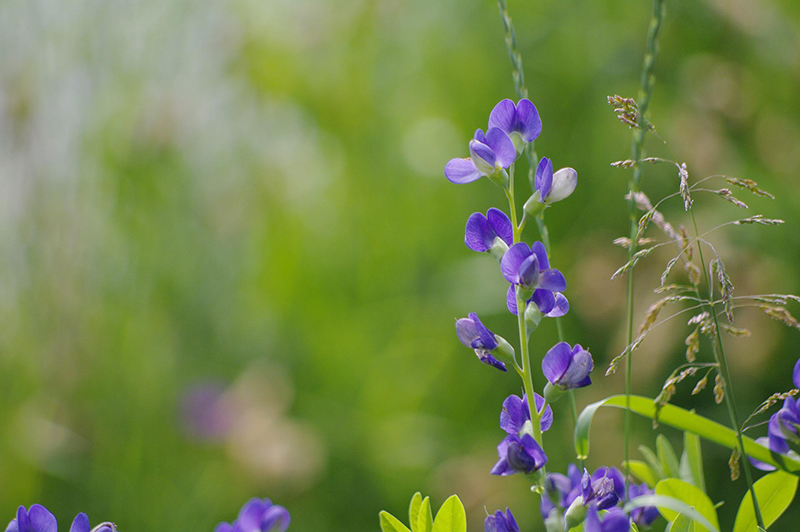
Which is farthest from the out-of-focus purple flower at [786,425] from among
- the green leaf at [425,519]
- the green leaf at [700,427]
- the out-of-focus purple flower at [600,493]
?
the green leaf at [425,519]

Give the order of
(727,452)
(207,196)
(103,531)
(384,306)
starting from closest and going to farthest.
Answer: (103,531) < (727,452) < (384,306) < (207,196)

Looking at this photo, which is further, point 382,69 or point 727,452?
point 382,69

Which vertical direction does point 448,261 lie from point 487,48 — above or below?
below

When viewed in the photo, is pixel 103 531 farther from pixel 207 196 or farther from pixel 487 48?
pixel 487 48

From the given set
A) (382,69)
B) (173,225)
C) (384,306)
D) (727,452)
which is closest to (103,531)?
(727,452)

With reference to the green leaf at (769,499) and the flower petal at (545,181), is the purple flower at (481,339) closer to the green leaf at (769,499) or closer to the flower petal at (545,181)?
the flower petal at (545,181)

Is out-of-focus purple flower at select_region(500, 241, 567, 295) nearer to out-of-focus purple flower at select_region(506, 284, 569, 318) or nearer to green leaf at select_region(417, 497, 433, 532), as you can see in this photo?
out-of-focus purple flower at select_region(506, 284, 569, 318)
